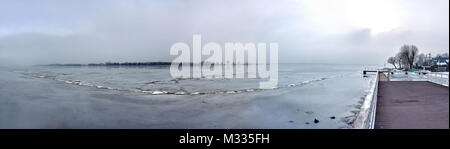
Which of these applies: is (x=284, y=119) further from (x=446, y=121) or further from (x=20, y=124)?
(x=20, y=124)

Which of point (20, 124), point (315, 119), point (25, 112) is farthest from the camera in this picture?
point (25, 112)

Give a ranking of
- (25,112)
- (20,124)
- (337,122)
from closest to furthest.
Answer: (337,122) → (20,124) → (25,112)

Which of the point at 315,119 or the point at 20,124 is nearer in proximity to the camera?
the point at 315,119

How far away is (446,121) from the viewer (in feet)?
13.3

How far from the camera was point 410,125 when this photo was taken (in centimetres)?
395

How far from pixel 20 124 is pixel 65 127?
7.98ft
